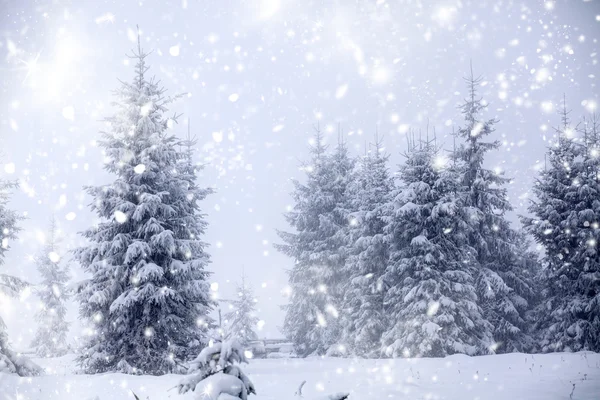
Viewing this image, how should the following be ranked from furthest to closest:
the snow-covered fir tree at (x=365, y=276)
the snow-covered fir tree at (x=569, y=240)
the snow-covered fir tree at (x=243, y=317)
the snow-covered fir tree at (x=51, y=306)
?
1. the snow-covered fir tree at (x=243, y=317)
2. the snow-covered fir tree at (x=51, y=306)
3. the snow-covered fir tree at (x=365, y=276)
4. the snow-covered fir tree at (x=569, y=240)

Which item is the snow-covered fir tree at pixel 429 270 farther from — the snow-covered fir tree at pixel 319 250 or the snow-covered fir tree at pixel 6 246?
the snow-covered fir tree at pixel 6 246

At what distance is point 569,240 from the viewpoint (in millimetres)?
23172

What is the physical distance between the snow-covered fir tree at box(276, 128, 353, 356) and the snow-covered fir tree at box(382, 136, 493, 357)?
188 inches

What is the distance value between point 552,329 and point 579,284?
2627 millimetres

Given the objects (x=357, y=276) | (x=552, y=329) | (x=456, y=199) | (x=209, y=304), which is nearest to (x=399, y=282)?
(x=357, y=276)

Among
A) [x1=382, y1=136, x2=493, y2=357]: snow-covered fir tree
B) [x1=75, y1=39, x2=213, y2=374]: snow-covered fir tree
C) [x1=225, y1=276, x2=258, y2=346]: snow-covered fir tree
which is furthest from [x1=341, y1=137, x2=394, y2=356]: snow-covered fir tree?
[x1=225, y1=276, x2=258, y2=346]: snow-covered fir tree

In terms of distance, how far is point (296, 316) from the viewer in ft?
95.8

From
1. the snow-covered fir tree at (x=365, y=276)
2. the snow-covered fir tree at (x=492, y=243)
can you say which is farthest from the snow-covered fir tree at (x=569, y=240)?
the snow-covered fir tree at (x=365, y=276)

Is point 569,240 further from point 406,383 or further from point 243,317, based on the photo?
point 243,317

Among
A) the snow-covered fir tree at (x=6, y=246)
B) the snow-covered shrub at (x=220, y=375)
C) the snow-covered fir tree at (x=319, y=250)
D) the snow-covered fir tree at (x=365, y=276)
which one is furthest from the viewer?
the snow-covered fir tree at (x=319, y=250)

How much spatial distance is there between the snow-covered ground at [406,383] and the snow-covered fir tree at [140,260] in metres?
2.37

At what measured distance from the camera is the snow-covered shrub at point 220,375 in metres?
4.86

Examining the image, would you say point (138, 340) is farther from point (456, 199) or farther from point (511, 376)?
point (456, 199)

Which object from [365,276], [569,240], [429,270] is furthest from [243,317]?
[569,240]
